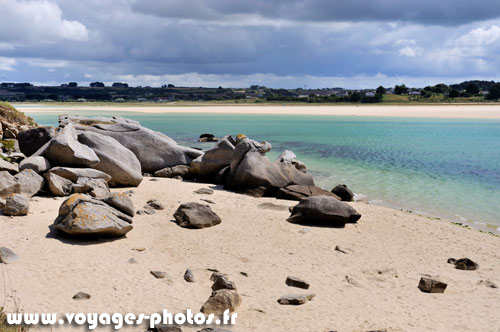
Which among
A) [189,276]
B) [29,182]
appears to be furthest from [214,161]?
[189,276]

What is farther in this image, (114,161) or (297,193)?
(297,193)

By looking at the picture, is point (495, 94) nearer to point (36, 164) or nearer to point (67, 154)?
point (67, 154)

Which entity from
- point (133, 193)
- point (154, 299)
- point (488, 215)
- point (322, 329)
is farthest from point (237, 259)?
point (488, 215)

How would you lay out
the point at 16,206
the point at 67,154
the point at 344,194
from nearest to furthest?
the point at 16,206
the point at 67,154
the point at 344,194

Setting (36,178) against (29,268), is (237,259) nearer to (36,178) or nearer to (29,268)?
(29,268)

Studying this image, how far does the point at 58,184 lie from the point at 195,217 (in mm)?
3692

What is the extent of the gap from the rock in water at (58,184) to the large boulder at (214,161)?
575 centimetres

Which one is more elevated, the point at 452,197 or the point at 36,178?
the point at 36,178

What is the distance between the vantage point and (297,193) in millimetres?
14906

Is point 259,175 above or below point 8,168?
below

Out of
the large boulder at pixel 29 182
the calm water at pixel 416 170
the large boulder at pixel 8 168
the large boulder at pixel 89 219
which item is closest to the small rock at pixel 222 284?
the large boulder at pixel 89 219

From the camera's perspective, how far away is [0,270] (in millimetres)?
7535

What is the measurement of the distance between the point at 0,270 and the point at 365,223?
8.42m

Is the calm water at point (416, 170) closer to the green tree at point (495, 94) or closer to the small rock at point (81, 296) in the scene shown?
the small rock at point (81, 296)
